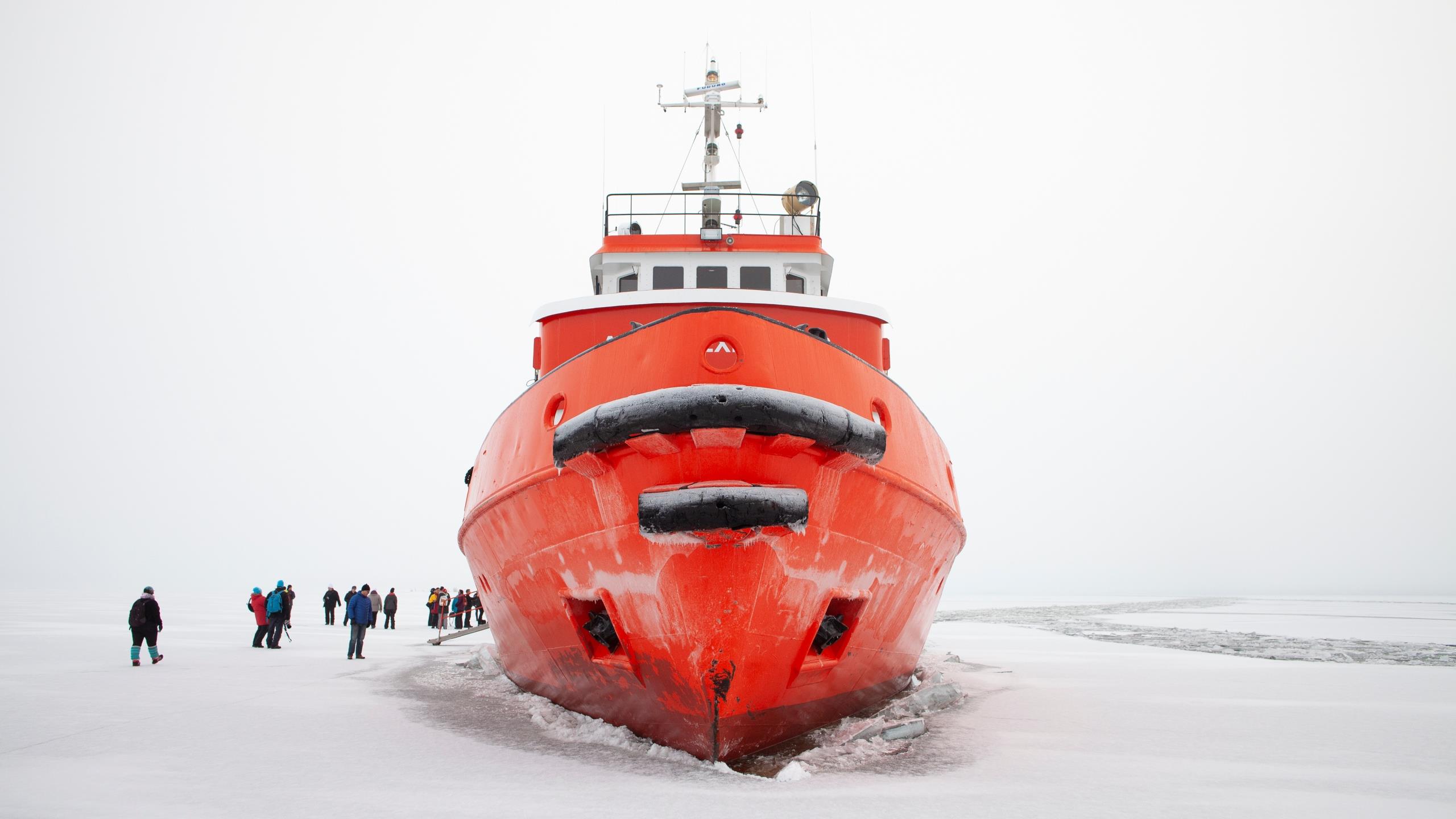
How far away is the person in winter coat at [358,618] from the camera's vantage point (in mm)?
12422

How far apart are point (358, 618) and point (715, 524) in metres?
9.86

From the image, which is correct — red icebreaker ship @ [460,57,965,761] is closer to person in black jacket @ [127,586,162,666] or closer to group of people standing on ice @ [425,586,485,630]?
person in black jacket @ [127,586,162,666]

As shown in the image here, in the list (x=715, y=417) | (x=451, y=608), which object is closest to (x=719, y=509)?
(x=715, y=417)

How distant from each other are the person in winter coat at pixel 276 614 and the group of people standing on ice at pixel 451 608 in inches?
135

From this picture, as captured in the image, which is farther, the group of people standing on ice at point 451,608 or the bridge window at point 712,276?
the group of people standing on ice at point 451,608

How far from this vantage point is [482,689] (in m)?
9.50

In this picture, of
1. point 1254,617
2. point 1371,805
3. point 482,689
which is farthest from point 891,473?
point 1254,617

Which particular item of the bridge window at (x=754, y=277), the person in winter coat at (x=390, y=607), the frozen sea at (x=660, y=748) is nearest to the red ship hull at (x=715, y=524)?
the frozen sea at (x=660, y=748)

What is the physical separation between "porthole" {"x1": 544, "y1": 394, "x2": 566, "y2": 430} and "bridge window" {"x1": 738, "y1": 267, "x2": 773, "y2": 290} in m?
3.50

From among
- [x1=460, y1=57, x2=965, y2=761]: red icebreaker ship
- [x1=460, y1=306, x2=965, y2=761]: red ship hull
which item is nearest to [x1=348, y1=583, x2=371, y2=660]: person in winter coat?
[x1=460, y1=57, x2=965, y2=761]: red icebreaker ship

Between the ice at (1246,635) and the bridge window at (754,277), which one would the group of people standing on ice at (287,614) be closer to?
the bridge window at (754,277)

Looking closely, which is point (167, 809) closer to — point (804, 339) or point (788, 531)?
point (788, 531)

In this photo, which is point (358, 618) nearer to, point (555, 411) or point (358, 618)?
point (358, 618)

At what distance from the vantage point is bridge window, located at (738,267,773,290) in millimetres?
8930
